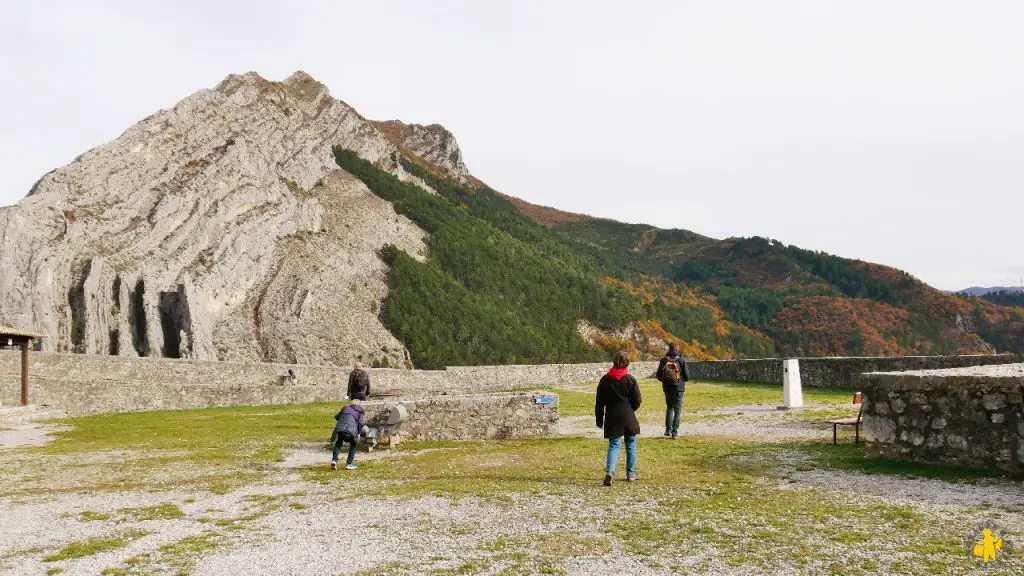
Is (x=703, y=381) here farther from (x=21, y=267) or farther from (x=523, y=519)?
(x=21, y=267)

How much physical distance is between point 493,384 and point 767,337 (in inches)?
2677

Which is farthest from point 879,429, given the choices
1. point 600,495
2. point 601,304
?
point 601,304

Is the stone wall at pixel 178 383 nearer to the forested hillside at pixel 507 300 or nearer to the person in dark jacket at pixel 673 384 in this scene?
the person in dark jacket at pixel 673 384

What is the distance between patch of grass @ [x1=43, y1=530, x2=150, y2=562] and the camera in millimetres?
7008

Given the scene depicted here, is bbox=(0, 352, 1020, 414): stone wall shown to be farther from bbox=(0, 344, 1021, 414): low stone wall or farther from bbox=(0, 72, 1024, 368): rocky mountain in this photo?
bbox=(0, 72, 1024, 368): rocky mountain

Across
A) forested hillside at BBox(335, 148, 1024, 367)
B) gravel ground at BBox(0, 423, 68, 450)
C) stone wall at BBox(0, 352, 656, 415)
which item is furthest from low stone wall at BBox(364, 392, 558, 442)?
forested hillside at BBox(335, 148, 1024, 367)

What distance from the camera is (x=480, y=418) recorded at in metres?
16.3

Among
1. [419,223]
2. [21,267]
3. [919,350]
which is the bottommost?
[919,350]

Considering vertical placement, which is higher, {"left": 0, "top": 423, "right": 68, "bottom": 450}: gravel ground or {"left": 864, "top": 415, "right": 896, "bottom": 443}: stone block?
{"left": 864, "top": 415, "right": 896, "bottom": 443}: stone block

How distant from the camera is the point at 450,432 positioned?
637 inches

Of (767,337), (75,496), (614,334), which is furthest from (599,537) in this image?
(767,337)

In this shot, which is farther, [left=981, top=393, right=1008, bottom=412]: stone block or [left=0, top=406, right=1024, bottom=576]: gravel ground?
[left=981, top=393, right=1008, bottom=412]: stone block

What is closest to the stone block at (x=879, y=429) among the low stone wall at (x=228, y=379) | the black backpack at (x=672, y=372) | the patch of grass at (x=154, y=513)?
the black backpack at (x=672, y=372)

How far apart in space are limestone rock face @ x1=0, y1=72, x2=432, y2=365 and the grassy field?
29.3 m
